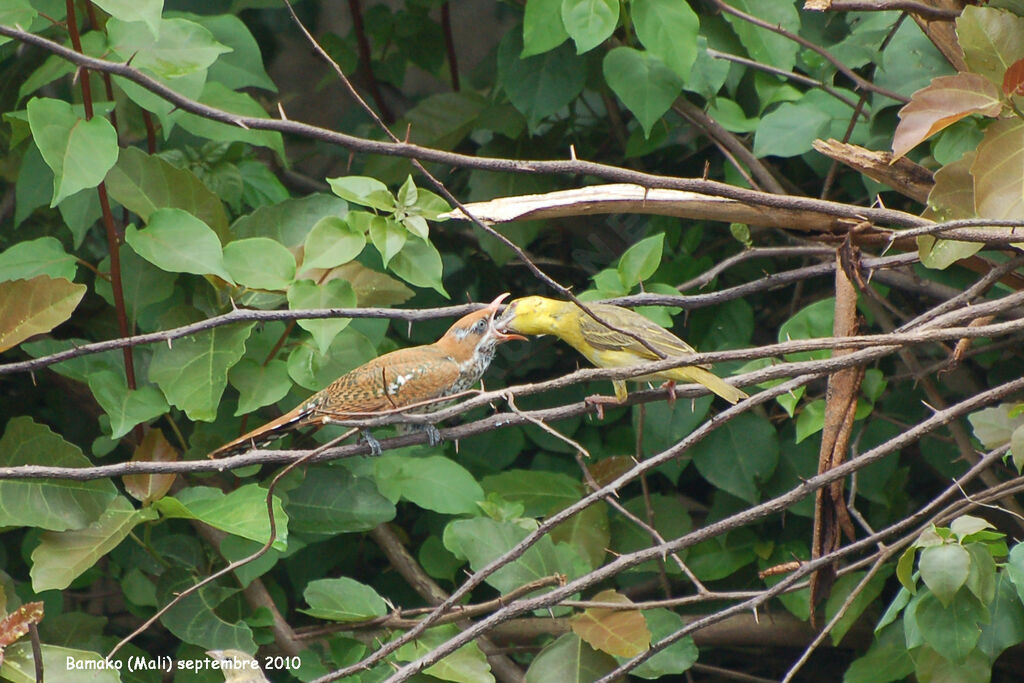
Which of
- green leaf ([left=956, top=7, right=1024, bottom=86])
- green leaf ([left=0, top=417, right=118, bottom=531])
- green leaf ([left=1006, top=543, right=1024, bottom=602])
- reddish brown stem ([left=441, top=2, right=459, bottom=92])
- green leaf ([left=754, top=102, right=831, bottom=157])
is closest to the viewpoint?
green leaf ([left=1006, top=543, right=1024, bottom=602])

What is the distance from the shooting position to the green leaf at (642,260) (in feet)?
8.97

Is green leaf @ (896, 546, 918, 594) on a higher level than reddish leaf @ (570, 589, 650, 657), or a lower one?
higher

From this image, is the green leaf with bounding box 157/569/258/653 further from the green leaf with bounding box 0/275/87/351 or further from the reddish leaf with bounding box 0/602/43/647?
the green leaf with bounding box 0/275/87/351

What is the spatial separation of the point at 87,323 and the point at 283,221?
82 centimetres

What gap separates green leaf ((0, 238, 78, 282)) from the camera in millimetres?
2555

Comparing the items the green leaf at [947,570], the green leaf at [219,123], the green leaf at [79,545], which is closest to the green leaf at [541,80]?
the green leaf at [219,123]

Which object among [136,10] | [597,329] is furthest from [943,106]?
[136,10]

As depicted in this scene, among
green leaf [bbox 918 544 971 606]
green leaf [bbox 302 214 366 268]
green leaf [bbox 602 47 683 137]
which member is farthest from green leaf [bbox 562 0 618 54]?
green leaf [bbox 918 544 971 606]

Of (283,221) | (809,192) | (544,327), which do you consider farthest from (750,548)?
(283,221)

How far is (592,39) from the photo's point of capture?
2.61 metres

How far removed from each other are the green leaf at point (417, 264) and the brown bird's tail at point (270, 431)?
428mm

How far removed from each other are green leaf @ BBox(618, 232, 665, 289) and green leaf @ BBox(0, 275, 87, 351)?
1.40m

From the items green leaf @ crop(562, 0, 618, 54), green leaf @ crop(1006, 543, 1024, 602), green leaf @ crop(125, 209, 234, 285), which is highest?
green leaf @ crop(562, 0, 618, 54)

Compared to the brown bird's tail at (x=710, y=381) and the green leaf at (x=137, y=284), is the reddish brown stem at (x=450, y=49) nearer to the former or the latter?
the green leaf at (x=137, y=284)
